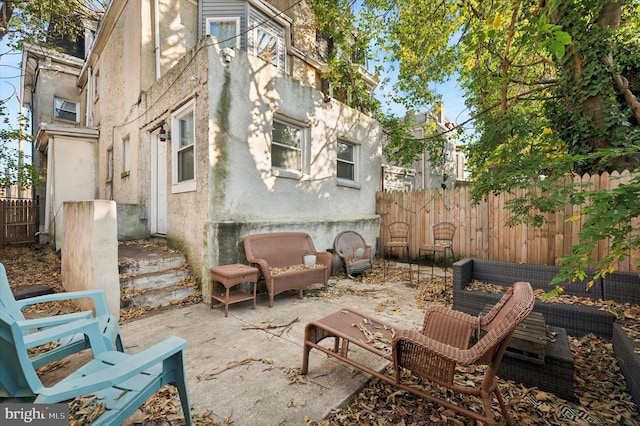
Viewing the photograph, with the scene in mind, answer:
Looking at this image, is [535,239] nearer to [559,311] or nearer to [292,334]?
[559,311]

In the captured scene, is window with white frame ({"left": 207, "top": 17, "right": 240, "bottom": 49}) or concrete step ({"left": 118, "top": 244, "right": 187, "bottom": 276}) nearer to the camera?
concrete step ({"left": 118, "top": 244, "right": 187, "bottom": 276})

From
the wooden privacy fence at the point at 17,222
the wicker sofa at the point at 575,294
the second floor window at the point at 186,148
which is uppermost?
the second floor window at the point at 186,148

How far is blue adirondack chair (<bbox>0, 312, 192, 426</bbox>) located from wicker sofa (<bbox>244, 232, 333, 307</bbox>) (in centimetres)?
260

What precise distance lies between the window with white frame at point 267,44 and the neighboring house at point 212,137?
41 mm

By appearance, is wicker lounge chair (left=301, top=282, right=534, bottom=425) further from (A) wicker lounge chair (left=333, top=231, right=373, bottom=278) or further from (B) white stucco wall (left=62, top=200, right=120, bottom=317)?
(A) wicker lounge chair (left=333, top=231, right=373, bottom=278)

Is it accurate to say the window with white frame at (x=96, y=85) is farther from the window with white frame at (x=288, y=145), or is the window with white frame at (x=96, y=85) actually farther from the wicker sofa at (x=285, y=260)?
the wicker sofa at (x=285, y=260)

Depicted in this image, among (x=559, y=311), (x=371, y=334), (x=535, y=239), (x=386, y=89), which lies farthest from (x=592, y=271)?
(x=386, y=89)

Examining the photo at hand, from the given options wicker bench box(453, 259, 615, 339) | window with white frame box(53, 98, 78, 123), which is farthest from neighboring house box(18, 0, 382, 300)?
wicker bench box(453, 259, 615, 339)

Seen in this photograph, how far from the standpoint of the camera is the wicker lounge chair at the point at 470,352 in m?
1.73

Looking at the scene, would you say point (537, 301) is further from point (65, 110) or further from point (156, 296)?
point (65, 110)

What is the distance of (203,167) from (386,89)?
7.89 meters

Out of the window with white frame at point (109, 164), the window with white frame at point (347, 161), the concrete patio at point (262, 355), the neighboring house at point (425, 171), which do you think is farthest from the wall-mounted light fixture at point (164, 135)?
the neighboring house at point (425, 171)

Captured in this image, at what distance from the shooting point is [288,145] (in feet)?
20.9

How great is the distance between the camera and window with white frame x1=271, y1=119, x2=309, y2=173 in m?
6.09
